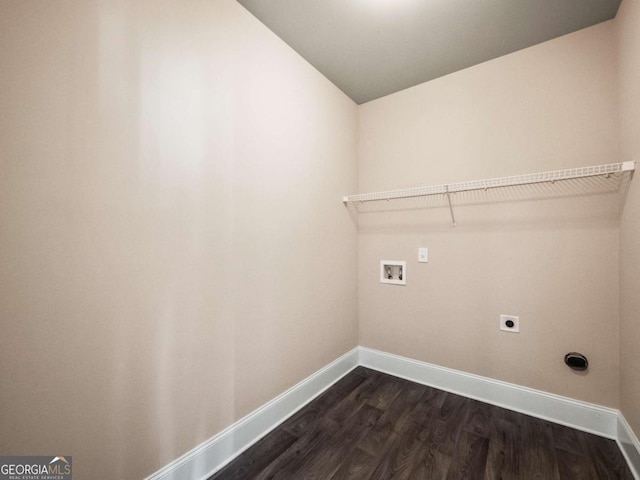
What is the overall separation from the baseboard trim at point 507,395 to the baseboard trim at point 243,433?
626mm

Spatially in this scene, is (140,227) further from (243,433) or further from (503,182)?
(503,182)

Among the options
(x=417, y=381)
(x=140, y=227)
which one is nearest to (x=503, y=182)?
(x=417, y=381)

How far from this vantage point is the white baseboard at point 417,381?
1260mm

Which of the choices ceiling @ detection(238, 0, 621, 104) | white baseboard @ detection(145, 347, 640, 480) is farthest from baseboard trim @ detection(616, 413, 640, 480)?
ceiling @ detection(238, 0, 621, 104)

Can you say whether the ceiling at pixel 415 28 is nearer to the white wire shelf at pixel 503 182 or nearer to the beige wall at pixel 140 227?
the beige wall at pixel 140 227

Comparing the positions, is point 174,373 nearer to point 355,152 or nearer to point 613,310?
point 355,152

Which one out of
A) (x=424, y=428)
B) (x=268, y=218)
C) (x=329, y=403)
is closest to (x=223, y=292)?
(x=268, y=218)

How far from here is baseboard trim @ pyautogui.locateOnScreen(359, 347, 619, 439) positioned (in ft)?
5.04

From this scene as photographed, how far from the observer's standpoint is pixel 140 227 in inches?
42.4

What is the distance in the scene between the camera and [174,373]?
1.18 metres

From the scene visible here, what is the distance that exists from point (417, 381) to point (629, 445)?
3.78ft

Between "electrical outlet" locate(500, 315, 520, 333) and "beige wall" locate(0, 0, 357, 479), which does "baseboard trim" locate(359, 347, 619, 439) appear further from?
"beige wall" locate(0, 0, 357, 479)

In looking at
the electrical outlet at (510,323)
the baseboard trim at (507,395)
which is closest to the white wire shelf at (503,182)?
the electrical outlet at (510,323)

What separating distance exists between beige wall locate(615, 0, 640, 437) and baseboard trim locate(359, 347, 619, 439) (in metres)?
0.18
